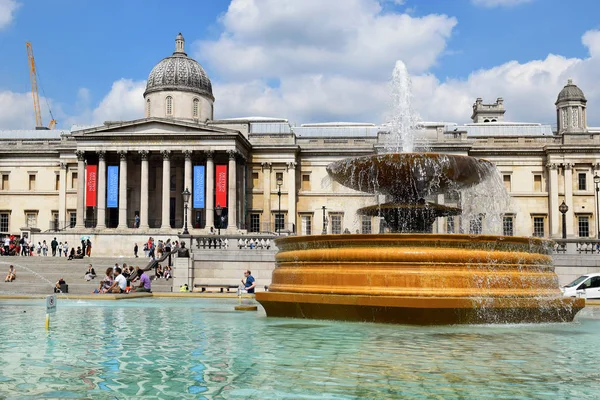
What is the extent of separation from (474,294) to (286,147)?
165ft

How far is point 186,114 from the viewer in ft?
203

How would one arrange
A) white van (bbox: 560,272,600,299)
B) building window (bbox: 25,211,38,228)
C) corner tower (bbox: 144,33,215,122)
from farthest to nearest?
building window (bbox: 25,211,38,228)
corner tower (bbox: 144,33,215,122)
white van (bbox: 560,272,600,299)

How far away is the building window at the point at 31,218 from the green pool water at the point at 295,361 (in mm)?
55555

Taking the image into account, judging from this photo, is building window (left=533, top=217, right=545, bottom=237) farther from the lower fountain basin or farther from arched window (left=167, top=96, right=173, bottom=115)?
the lower fountain basin

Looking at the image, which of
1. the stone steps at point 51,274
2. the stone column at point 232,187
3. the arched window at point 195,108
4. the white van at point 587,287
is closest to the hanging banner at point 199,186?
the stone column at point 232,187

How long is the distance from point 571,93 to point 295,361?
61.9m

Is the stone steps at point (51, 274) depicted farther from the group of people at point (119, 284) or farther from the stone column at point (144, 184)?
the stone column at point (144, 184)

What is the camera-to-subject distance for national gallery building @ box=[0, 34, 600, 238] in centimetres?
5662

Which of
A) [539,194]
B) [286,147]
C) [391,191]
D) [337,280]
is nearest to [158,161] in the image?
[286,147]

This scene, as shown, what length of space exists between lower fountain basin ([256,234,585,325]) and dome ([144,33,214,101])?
5177cm

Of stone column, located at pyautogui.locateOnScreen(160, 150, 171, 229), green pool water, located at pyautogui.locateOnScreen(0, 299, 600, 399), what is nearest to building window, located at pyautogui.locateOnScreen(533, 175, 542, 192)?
stone column, located at pyautogui.locateOnScreen(160, 150, 171, 229)

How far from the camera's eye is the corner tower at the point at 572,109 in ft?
208

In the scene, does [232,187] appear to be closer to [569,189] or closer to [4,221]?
[4,221]

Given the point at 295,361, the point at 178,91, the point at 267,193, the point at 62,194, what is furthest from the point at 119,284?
the point at 62,194
